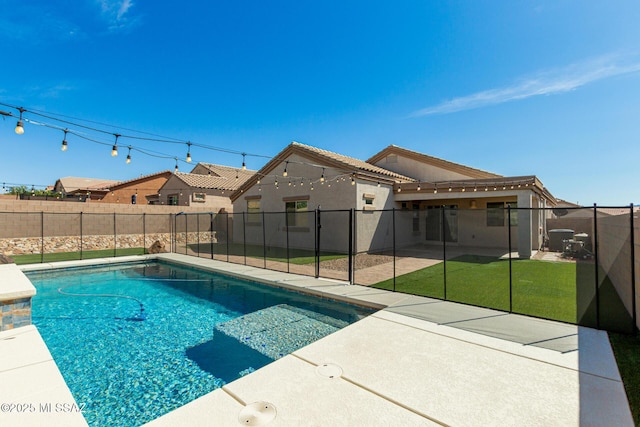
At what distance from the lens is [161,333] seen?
562 cm

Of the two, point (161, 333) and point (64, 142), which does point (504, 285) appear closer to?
point (161, 333)

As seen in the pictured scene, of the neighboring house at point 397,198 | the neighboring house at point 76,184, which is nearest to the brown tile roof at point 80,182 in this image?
the neighboring house at point 76,184

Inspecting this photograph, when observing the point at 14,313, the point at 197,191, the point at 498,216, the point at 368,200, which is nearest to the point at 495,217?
the point at 498,216

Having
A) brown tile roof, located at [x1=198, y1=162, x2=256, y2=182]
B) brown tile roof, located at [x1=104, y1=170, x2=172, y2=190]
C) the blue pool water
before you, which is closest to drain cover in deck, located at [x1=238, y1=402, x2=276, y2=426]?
the blue pool water

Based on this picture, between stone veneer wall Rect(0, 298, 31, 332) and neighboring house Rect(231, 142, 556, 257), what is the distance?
7013mm

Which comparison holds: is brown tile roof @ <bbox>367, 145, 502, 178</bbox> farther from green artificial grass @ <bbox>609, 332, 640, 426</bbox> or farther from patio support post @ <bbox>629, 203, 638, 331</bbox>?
green artificial grass @ <bbox>609, 332, 640, 426</bbox>

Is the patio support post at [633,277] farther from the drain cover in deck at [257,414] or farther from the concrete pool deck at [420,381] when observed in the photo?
the drain cover in deck at [257,414]

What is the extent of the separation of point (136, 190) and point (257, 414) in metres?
31.9

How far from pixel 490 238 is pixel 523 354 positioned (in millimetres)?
12284

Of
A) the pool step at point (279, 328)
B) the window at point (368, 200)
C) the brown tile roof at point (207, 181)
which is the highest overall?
the brown tile roof at point (207, 181)

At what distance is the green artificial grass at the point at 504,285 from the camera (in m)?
5.61

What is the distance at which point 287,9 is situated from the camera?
10.2 meters

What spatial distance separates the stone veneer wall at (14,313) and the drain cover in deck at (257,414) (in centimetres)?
494

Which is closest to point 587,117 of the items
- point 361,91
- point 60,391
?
point 361,91
